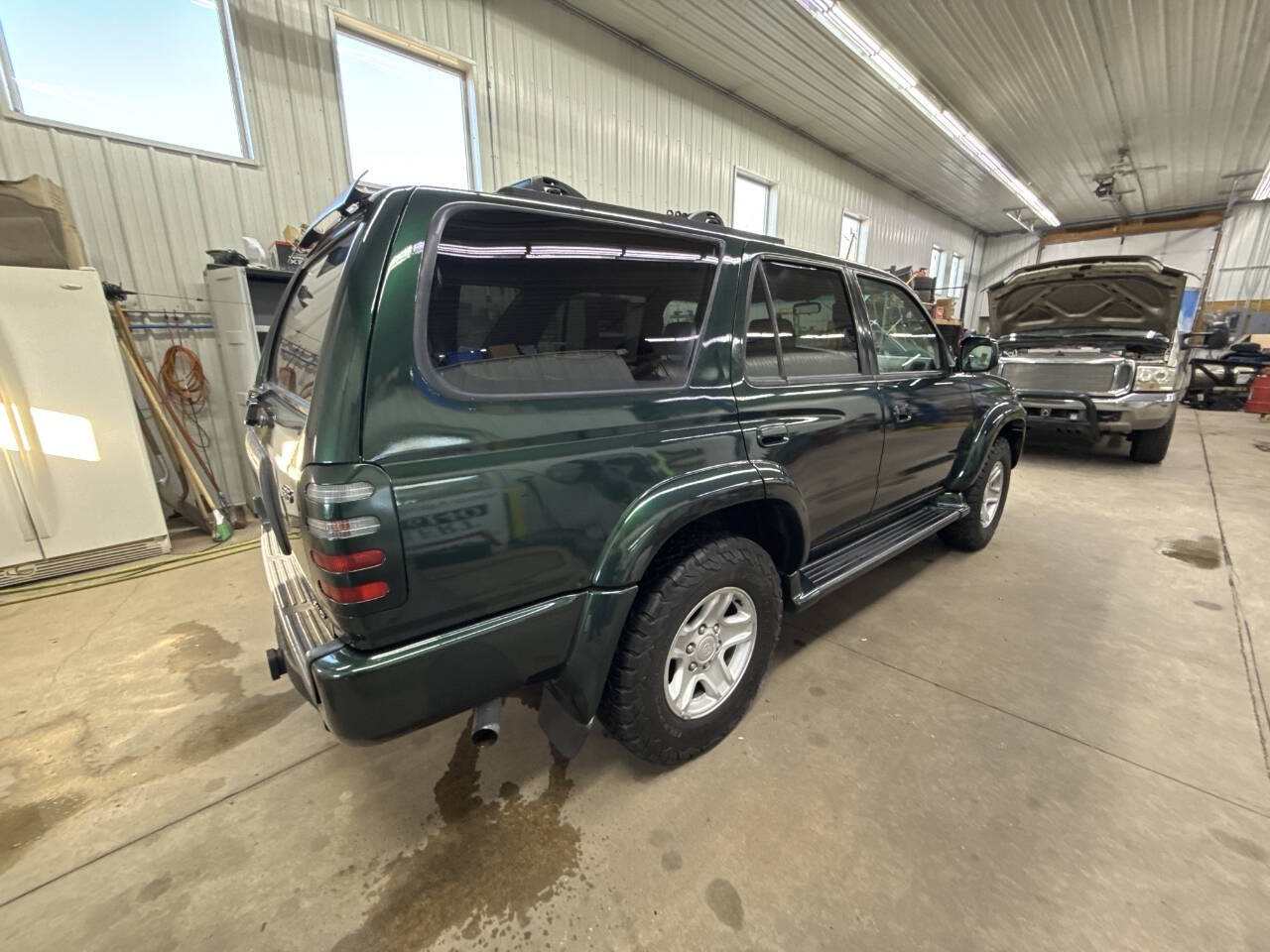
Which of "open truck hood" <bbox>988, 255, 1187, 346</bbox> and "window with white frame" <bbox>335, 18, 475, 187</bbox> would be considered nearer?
"window with white frame" <bbox>335, 18, 475, 187</bbox>

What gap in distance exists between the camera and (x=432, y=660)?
1.08 m

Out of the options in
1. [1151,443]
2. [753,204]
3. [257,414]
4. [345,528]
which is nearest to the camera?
[345,528]

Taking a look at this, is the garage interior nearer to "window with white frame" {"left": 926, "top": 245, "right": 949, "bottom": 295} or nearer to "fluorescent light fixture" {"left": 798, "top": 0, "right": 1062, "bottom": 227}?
"fluorescent light fixture" {"left": 798, "top": 0, "right": 1062, "bottom": 227}

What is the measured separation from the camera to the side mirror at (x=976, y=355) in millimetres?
2850

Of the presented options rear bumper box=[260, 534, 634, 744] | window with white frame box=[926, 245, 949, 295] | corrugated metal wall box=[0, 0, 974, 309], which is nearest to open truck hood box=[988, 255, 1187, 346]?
corrugated metal wall box=[0, 0, 974, 309]

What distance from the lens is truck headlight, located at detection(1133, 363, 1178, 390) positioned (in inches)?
189

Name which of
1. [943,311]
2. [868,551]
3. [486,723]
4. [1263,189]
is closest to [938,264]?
[943,311]

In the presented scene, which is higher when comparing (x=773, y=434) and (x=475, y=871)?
(x=773, y=434)

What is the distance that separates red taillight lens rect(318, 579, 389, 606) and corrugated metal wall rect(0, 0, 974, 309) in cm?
418

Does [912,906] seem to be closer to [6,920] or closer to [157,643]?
[6,920]

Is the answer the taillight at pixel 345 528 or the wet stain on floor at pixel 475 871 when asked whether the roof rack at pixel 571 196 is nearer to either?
the taillight at pixel 345 528

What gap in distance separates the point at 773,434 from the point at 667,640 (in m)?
0.74

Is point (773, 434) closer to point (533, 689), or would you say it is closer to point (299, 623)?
point (533, 689)

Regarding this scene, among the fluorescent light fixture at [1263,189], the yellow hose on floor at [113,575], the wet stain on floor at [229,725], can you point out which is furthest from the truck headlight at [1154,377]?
the fluorescent light fixture at [1263,189]
